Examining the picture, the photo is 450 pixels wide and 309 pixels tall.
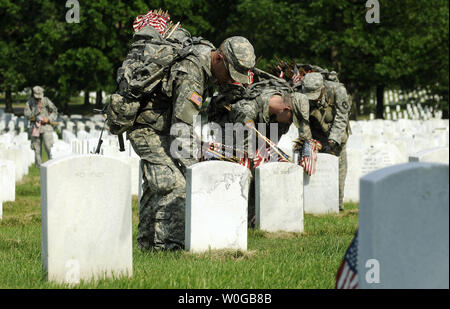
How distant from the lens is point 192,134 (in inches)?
279

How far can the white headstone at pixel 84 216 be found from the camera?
541cm

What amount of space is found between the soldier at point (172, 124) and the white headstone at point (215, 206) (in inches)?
12.5

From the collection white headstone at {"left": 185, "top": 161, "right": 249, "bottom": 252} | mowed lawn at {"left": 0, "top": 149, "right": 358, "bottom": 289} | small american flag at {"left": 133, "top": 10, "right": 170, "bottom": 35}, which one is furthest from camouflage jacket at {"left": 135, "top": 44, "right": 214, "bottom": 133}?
small american flag at {"left": 133, "top": 10, "right": 170, "bottom": 35}

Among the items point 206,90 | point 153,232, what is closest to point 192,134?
point 206,90

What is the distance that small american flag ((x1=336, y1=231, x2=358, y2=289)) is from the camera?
459 centimetres

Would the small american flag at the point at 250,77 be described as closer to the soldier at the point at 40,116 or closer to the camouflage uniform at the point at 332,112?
the camouflage uniform at the point at 332,112

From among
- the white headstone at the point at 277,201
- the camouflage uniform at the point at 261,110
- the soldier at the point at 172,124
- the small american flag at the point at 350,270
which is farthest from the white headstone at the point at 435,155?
the camouflage uniform at the point at 261,110

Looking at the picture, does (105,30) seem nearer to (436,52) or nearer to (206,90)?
(436,52)

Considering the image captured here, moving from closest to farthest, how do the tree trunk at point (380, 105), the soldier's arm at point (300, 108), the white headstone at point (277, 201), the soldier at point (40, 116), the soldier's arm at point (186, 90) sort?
the soldier's arm at point (186, 90) < the white headstone at point (277, 201) < the soldier's arm at point (300, 108) < the soldier at point (40, 116) < the tree trunk at point (380, 105)

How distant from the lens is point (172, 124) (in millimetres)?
7086

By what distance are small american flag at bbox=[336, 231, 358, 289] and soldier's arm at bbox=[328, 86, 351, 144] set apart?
6.68m

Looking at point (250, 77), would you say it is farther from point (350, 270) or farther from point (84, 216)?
point (350, 270)

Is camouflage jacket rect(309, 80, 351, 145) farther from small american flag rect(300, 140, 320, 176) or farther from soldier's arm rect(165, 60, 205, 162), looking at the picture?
soldier's arm rect(165, 60, 205, 162)

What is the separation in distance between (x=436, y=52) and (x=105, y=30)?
19.7 metres
